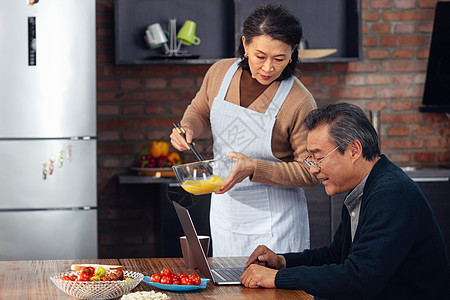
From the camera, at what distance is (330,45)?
14.2ft

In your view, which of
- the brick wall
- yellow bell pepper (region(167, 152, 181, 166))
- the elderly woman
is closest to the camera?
the elderly woman

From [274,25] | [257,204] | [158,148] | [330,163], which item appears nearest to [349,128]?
[330,163]

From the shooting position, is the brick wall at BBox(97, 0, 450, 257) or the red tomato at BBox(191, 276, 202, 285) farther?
the brick wall at BBox(97, 0, 450, 257)

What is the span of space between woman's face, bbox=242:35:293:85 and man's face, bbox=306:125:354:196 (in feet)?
1.48

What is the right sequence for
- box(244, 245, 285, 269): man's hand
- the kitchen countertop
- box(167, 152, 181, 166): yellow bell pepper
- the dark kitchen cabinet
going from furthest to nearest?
the dark kitchen cabinet, box(167, 152, 181, 166): yellow bell pepper, box(244, 245, 285, 269): man's hand, the kitchen countertop

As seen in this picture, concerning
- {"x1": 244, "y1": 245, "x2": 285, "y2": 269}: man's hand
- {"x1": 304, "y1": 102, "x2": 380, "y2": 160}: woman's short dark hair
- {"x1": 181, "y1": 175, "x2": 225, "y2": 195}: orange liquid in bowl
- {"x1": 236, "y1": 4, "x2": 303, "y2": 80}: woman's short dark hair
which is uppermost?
{"x1": 236, "y1": 4, "x2": 303, "y2": 80}: woman's short dark hair

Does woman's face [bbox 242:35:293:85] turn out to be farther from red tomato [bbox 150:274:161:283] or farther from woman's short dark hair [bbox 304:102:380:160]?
red tomato [bbox 150:274:161:283]

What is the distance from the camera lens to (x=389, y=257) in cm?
159

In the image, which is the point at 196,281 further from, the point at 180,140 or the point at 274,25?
the point at 274,25

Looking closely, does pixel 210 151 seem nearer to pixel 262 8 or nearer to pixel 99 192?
pixel 99 192

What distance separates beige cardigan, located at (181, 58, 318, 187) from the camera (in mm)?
2238

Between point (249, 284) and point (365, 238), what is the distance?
1.11ft

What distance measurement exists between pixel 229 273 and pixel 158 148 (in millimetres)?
2206

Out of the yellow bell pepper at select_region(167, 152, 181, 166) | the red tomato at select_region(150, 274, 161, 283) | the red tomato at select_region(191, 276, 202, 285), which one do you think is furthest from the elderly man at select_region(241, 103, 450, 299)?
the yellow bell pepper at select_region(167, 152, 181, 166)
